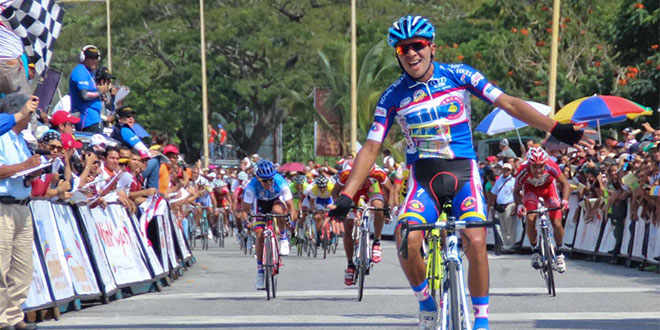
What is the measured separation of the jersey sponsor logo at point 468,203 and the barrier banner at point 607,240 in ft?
42.4

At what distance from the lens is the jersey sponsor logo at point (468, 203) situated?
782 centimetres

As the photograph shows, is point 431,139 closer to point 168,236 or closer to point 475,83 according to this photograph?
point 475,83

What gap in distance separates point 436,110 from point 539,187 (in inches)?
320

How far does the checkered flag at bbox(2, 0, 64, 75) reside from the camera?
14.4 m

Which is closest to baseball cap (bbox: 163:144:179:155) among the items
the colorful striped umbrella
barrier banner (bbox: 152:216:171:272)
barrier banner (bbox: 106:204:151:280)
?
barrier banner (bbox: 152:216:171:272)

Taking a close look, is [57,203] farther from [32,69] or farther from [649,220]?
[649,220]

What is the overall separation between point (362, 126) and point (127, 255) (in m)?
38.2

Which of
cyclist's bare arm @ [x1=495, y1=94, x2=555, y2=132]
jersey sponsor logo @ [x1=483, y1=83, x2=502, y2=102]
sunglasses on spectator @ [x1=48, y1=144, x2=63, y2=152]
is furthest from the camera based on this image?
sunglasses on spectator @ [x1=48, y1=144, x2=63, y2=152]

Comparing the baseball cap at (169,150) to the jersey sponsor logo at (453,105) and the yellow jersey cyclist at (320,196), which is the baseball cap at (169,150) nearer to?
the yellow jersey cyclist at (320,196)

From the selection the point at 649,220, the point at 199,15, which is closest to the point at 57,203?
the point at 649,220

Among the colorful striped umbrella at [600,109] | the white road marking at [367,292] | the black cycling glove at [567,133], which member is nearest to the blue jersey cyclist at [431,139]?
the black cycling glove at [567,133]

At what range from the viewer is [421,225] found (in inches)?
281

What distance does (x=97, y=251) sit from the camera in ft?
42.7

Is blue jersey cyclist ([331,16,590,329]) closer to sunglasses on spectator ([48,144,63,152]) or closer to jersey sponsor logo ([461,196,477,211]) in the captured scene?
jersey sponsor logo ([461,196,477,211])
